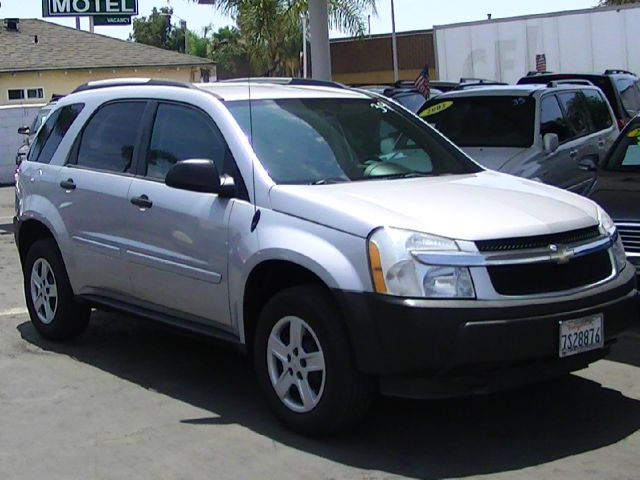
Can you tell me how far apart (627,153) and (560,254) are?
3666 millimetres

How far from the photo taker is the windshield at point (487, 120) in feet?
38.0

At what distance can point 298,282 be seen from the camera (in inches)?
229

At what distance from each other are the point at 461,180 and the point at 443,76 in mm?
24091

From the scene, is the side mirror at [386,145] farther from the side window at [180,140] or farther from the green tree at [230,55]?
the green tree at [230,55]

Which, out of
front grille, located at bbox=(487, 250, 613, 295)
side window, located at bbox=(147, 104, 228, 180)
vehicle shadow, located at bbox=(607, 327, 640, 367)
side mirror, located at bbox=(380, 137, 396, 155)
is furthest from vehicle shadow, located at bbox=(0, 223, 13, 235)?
front grille, located at bbox=(487, 250, 613, 295)

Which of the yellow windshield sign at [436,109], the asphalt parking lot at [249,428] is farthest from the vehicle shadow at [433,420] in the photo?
the yellow windshield sign at [436,109]

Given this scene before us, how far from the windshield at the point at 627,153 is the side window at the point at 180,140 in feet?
12.2

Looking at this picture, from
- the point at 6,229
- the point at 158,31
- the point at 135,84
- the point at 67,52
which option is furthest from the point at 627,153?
the point at 158,31

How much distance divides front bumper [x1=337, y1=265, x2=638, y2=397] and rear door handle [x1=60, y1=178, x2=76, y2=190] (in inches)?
111

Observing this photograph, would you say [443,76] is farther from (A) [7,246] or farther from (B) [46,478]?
(B) [46,478]

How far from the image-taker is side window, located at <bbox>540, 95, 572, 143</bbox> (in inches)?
460

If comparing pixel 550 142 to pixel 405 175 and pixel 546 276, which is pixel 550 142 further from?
pixel 546 276

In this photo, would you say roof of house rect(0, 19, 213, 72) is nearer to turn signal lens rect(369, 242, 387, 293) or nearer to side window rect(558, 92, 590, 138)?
side window rect(558, 92, 590, 138)

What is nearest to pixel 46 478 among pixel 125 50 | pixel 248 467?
pixel 248 467
